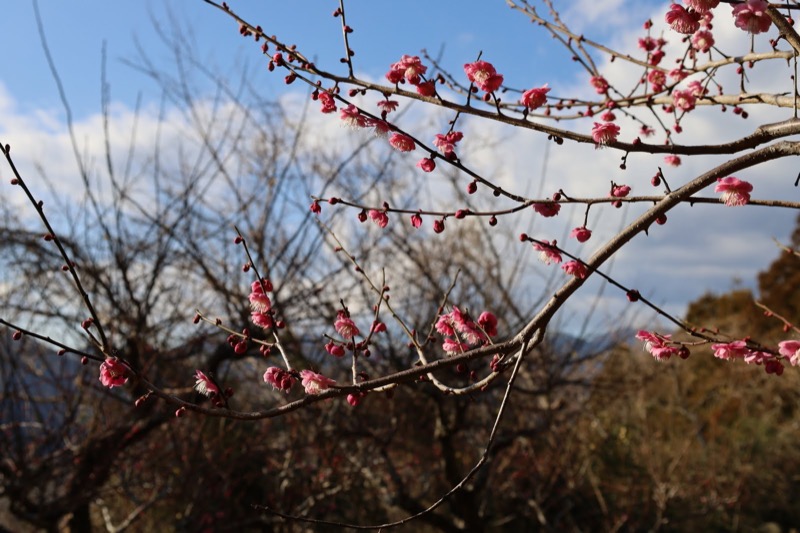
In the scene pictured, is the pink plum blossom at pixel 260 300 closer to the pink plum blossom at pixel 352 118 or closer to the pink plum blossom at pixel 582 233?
the pink plum blossom at pixel 352 118

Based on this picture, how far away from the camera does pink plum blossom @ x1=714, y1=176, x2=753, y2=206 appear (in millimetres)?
1630

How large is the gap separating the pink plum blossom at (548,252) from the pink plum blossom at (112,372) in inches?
41.6

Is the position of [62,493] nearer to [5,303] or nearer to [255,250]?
[5,303]

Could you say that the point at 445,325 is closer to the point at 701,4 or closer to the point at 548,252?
the point at 548,252

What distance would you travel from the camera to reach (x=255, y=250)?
5.15 meters

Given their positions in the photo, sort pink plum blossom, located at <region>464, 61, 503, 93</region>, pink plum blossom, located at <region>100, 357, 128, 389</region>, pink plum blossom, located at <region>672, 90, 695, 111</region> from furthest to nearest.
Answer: pink plum blossom, located at <region>672, 90, 695, 111</region> < pink plum blossom, located at <region>464, 61, 503, 93</region> < pink plum blossom, located at <region>100, 357, 128, 389</region>

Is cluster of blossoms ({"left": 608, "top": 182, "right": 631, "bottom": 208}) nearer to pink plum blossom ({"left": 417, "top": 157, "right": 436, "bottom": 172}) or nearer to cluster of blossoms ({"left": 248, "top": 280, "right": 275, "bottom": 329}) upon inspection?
pink plum blossom ({"left": 417, "top": 157, "right": 436, "bottom": 172})

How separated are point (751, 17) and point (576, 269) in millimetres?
745

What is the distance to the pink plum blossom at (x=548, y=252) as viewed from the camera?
182 cm

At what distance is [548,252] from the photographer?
1854 millimetres

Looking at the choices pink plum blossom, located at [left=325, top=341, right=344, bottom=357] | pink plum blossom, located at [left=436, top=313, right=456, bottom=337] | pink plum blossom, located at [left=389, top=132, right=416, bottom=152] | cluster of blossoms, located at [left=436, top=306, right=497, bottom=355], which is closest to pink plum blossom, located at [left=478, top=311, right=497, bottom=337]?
cluster of blossoms, located at [left=436, top=306, right=497, bottom=355]

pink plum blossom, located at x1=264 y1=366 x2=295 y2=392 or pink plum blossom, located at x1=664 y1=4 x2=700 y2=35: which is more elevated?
pink plum blossom, located at x1=664 y1=4 x2=700 y2=35

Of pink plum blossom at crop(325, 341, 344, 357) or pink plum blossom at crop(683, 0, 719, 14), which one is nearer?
pink plum blossom at crop(683, 0, 719, 14)

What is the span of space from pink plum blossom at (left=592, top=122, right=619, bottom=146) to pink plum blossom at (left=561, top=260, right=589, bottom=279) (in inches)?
11.6
